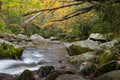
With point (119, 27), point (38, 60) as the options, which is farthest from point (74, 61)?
point (119, 27)

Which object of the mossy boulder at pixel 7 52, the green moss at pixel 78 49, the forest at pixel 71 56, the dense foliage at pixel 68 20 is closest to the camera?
the forest at pixel 71 56

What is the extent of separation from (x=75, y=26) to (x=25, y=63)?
45.8 feet

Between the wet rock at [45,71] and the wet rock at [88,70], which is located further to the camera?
the wet rock at [45,71]

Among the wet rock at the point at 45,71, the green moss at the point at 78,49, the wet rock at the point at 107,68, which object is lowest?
the green moss at the point at 78,49

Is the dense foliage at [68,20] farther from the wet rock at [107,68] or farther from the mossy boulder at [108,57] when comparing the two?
the wet rock at [107,68]

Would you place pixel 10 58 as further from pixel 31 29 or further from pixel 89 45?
pixel 31 29

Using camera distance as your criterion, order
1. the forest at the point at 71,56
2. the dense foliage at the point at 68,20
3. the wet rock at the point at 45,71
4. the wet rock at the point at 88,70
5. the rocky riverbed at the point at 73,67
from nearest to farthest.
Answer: the forest at the point at 71,56, the dense foliage at the point at 68,20, the rocky riverbed at the point at 73,67, the wet rock at the point at 88,70, the wet rock at the point at 45,71

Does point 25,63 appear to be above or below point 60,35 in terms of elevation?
above

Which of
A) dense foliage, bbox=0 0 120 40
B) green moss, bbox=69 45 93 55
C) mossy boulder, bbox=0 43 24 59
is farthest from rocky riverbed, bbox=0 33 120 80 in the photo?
dense foliage, bbox=0 0 120 40

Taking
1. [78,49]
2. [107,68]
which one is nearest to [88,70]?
[107,68]

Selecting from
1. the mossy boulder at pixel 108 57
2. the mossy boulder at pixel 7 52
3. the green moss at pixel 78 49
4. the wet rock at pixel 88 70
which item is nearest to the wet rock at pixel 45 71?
the wet rock at pixel 88 70

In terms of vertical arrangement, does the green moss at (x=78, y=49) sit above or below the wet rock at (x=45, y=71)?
below

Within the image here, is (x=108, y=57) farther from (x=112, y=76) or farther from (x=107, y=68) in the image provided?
(x=112, y=76)

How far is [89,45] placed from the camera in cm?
1111
